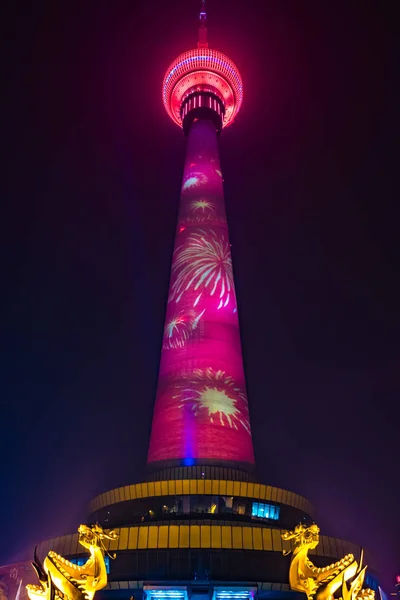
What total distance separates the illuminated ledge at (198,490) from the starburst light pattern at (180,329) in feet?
39.8

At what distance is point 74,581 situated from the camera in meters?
16.8

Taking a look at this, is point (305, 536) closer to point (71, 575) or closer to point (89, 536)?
point (89, 536)

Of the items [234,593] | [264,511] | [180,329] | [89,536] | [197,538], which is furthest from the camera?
[180,329]

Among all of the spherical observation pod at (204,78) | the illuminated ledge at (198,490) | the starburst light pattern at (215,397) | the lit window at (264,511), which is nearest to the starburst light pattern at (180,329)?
the starburst light pattern at (215,397)

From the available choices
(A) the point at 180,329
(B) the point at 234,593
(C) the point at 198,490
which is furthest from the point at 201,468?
(A) the point at 180,329

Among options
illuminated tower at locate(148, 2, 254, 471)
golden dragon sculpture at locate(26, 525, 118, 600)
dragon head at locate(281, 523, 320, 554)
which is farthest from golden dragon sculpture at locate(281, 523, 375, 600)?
illuminated tower at locate(148, 2, 254, 471)

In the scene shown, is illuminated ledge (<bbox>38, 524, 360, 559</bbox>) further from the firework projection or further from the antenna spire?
the antenna spire

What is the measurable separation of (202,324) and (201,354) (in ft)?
8.37

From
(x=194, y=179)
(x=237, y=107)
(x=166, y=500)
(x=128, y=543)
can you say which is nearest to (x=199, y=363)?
(x=166, y=500)

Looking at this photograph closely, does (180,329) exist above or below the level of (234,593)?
above

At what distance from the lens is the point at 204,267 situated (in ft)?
141

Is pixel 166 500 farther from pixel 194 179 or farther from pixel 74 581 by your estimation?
pixel 194 179

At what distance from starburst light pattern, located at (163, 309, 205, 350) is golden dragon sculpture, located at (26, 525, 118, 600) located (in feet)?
70.9

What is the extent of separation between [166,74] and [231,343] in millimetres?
34068
